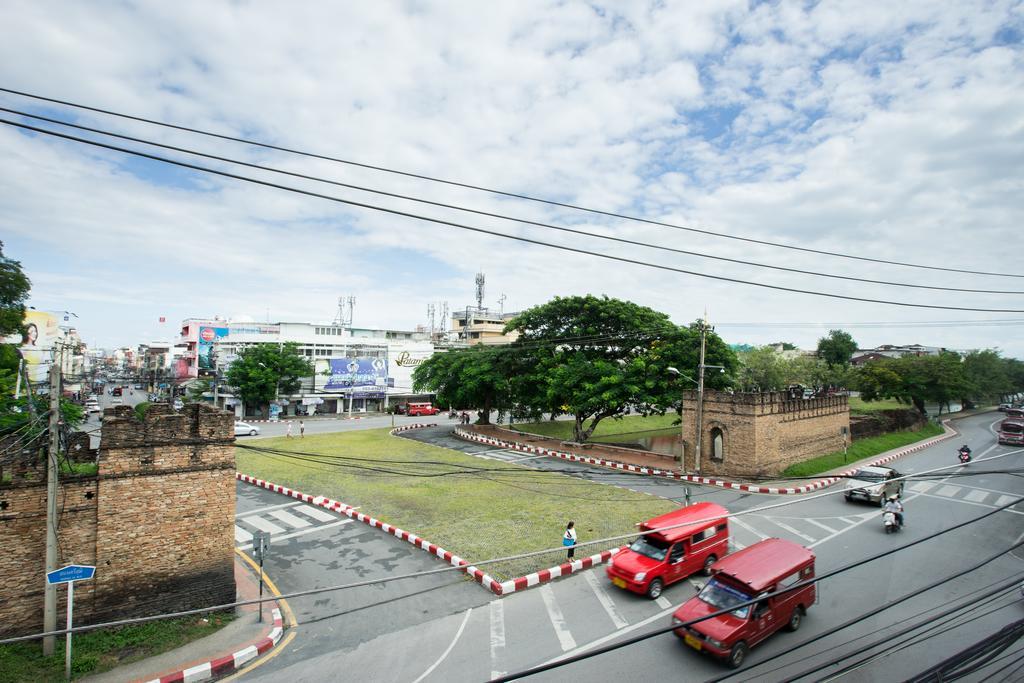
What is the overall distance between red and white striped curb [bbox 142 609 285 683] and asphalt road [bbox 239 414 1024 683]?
394 millimetres

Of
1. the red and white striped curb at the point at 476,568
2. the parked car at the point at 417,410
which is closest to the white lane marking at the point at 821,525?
the red and white striped curb at the point at 476,568

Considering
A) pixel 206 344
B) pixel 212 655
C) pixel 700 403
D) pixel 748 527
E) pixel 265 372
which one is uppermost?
pixel 206 344

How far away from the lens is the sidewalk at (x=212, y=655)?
344 inches

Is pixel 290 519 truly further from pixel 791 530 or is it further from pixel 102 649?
pixel 791 530

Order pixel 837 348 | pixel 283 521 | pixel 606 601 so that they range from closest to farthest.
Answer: pixel 606 601, pixel 283 521, pixel 837 348

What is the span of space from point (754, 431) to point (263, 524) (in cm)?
1909

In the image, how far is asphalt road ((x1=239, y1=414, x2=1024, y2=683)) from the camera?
8695 millimetres

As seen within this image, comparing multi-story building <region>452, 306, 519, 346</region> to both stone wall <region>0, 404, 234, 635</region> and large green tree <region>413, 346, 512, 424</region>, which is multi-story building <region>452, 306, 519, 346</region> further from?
stone wall <region>0, 404, 234, 635</region>

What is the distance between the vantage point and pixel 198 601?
427 inches

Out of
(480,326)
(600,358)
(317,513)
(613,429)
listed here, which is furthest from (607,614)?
(480,326)

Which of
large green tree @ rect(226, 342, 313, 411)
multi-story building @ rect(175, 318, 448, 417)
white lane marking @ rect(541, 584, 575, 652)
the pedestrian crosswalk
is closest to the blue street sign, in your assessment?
the pedestrian crosswalk

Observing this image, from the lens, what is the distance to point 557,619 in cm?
1031

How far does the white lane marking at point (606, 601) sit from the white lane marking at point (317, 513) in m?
8.73

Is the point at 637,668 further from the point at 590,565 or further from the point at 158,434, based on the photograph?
the point at 158,434
